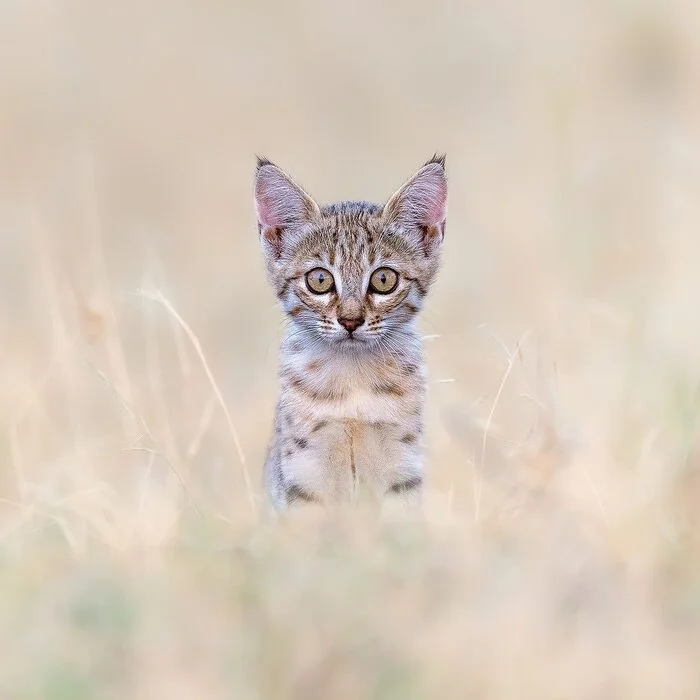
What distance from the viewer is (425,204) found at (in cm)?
575

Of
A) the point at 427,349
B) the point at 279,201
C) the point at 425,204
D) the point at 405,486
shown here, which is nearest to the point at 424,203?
the point at 425,204

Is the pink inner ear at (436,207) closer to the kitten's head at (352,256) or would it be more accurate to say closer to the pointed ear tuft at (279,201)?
the kitten's head at (352,256)

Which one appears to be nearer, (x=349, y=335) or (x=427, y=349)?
(x=349, y=335)

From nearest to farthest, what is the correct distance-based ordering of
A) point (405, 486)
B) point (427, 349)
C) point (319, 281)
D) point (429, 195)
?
point (405, 486)
point (319, 281)
point (429, 195)
point (427, 349)

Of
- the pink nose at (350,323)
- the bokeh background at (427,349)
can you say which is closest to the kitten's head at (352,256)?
the pink nose at (350,323)

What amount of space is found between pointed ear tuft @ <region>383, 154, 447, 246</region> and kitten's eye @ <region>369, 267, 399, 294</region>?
0.30m

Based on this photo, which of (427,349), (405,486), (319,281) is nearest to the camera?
(405,486)

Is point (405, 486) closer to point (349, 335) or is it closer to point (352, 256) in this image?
point (349, 335)

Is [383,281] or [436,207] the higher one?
[436,207]

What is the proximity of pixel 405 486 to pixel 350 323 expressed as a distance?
1.97 feet

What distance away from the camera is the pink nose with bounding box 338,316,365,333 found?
5.32 meters

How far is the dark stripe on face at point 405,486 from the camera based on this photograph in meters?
5.24
